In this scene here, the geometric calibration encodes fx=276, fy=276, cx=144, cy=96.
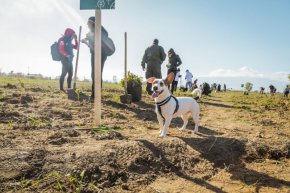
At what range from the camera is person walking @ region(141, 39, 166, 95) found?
1148cm

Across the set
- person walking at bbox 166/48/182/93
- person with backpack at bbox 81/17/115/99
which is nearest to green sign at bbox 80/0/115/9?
person with backpack at bbox 81/17/115/99

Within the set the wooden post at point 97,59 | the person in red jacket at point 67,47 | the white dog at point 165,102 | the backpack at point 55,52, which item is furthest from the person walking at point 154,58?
the white dog at point 165,102

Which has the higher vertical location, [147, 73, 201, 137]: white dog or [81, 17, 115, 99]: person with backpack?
[81, 17, 115, 99]: person with backpack

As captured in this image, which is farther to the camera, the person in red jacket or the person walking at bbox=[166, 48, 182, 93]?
the person walking at bbox=[166, 48, 182, 93]

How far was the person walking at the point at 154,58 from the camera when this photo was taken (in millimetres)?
11484

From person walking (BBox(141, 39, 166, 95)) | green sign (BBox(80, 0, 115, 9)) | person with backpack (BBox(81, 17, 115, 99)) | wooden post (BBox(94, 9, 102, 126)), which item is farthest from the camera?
person walking (BBox(141, 39, 166, 95))

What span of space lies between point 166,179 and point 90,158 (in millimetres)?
939

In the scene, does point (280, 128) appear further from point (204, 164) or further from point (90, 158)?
point (90, 158)

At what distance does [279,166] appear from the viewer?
3848 mm

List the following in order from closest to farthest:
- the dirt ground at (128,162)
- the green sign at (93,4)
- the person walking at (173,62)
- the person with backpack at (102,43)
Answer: the dirt ground at (128,162), the green sign at (93,4), the person with backpack at (102,43), the person walking at (173,62)

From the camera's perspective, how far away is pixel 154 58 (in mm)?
11477

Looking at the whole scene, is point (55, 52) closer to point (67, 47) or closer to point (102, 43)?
point (67, 47)

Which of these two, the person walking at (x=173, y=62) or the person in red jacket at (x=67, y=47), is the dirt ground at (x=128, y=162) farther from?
the person walking at (x=173, y=62)

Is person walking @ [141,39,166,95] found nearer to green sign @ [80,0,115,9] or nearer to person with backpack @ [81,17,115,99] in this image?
person with backpack @ [81,17,115,99]
